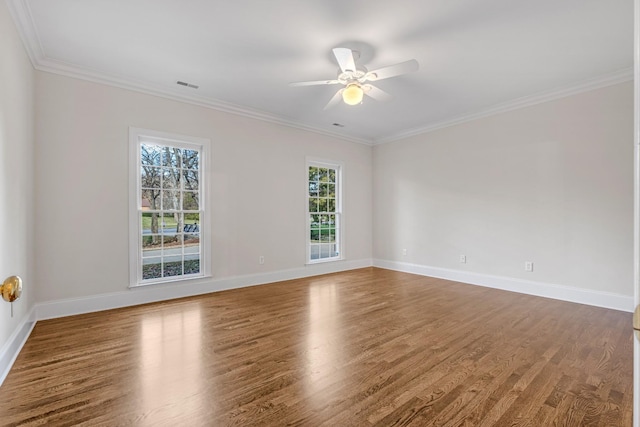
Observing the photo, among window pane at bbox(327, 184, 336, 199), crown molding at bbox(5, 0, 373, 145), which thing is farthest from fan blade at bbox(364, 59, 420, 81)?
window pane at bbox(327, 184, 336, 199)

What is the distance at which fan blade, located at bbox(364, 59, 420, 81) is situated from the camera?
110 inches

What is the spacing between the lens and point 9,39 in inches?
94.3

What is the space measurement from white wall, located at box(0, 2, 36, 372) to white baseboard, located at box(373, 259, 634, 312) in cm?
559

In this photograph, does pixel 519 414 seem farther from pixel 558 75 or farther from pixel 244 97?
pixel 244 97

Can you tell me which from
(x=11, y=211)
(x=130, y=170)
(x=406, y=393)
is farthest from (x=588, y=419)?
(x=130, y=170)

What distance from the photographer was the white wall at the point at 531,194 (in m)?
3.71

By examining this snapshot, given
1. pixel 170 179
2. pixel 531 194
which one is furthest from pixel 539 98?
pixel 170 179

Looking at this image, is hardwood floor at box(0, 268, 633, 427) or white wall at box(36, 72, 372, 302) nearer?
hardwood floor at box(0, 268, 633, 427)

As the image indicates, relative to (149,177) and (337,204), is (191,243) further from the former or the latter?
(337,204)

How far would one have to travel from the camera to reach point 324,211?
6.10 m

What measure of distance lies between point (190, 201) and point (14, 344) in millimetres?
2412

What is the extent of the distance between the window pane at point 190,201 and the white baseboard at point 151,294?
1086mm

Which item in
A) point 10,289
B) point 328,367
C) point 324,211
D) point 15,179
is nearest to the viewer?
point 10,289

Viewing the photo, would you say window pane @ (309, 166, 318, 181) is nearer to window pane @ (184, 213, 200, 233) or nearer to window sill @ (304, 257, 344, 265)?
window sill @ (304, 257, 344, 265)
